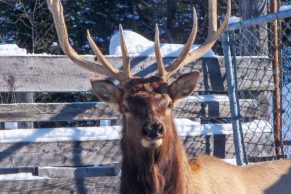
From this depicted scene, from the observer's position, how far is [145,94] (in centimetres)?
575

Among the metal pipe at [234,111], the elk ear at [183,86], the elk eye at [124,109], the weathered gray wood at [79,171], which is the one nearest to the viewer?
the elk eye at [124,109]

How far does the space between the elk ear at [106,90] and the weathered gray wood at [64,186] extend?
1.14 metres

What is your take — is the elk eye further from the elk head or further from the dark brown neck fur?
the dark brown neck fur

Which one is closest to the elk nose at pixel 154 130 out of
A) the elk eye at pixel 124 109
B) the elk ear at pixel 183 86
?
the elk eye at pixel 124 109

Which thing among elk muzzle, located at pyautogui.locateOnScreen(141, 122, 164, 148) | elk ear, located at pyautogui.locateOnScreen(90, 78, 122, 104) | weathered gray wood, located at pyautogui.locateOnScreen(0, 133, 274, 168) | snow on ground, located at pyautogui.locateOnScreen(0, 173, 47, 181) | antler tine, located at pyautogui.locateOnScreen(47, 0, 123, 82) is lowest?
snow on ground, located at pyautogui.locateOnScreen(0, 173, 47, 181)

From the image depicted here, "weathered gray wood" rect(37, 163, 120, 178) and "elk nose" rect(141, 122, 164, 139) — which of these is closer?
"elk nose" rect(141, 122, 164, 139)

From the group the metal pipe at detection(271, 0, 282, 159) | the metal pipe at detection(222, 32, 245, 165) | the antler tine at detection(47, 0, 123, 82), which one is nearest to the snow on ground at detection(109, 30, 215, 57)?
the metal pipe at detection(222, 32, 245, 165)

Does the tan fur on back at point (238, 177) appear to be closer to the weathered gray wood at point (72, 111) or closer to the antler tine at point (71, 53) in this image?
the antler tine at point (71, 53)

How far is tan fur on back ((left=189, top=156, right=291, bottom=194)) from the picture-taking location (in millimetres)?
6152

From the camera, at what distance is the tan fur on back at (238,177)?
6.15 metres

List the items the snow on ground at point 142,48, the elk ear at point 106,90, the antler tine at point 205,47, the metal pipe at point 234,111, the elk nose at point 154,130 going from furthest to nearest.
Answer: the snow on ground at point 142,48, the metal pipe at point 234,111, the antler tine at point 205,47, the elk ear at point 106,90, the elk nose at point 154,130

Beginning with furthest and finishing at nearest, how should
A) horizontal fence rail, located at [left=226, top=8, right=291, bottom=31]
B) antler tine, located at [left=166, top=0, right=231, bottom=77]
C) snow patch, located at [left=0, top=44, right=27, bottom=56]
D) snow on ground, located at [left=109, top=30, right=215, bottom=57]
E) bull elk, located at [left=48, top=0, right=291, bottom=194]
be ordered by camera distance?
snow on ground, located at [left=109, top=30, right=215, bottom=57], snow patch, located at [left=0, top=44, right=27, bottom=56], horizontal fence rail, located at [left=226, top=8, right=291, bottom=31], antler tine, located at [left=166, top=0, right=231, bottom=77], bull elk, located at [left=48, top=0, right=291, bottom=194]

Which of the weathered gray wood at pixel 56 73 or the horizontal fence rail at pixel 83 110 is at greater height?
the weathered gray wood at pixel 56 73

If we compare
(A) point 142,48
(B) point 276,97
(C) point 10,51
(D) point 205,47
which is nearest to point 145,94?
(D) point 205,47
